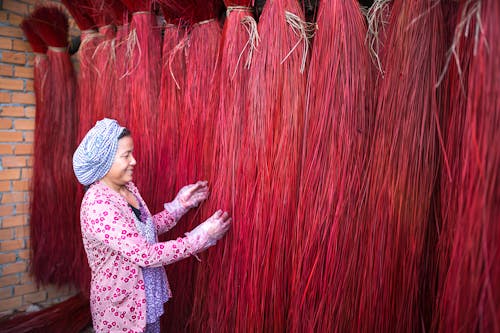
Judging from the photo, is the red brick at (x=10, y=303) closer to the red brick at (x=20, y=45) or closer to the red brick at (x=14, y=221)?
the red brick at (x=14, y=221)

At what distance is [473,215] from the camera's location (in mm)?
651

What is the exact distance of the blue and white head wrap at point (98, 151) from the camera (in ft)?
3.51

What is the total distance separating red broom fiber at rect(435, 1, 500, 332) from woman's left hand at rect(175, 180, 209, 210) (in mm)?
805

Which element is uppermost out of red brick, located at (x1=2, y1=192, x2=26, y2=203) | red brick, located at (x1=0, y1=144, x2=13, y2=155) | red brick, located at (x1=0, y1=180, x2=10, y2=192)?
red brick, located at (x1=0, y1=144, x2=13, y2=155)

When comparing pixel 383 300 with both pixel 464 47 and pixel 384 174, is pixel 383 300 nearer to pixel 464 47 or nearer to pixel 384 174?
pixel 384 174

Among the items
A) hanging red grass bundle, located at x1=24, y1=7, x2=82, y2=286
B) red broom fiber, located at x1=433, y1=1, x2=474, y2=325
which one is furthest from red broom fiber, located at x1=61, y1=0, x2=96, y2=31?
red broom fiber, located at x1=433, y1=1, x2=474, y2=325

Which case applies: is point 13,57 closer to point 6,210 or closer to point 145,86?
point 6,210

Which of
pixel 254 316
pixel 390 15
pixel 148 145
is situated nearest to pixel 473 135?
pixel 390 15

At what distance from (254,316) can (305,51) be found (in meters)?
0.81

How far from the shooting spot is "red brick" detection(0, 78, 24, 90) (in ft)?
6.77

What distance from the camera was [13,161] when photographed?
2141 mm

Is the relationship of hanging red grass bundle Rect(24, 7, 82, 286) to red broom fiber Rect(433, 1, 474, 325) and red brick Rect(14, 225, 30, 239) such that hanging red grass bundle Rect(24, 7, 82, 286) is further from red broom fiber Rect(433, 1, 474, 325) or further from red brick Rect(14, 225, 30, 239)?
red broom fiber Rect(433, 1, 474, 325)

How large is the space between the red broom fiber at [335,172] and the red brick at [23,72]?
201 centimetres

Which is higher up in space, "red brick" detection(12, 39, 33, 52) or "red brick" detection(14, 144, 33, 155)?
"red brick" detection(12, 39, 33, 52)
